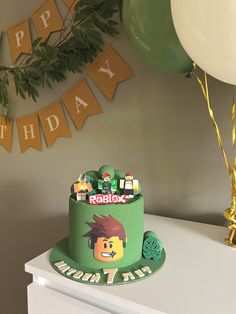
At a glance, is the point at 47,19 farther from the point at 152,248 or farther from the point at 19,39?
the point at 152,248

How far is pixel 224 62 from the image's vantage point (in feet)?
2.61

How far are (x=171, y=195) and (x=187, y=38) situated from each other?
653 millimetres

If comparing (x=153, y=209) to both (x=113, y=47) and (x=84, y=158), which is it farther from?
(x=113, y=47)

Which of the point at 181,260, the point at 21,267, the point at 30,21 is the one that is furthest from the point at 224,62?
the point at 21,267

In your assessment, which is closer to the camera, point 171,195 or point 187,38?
point 187,38

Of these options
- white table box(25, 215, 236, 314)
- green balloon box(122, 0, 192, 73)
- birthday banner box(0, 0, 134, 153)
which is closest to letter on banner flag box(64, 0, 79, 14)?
birthday banner box(0, 0, 134, 153)

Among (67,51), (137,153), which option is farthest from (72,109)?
(137,153)

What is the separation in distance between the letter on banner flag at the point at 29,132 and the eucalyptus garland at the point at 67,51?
95 millimetres

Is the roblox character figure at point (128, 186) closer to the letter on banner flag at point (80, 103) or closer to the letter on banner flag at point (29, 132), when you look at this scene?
the letter on banner flag at point (80, 103)

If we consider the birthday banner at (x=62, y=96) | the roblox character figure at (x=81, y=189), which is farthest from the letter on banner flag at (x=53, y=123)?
the roblox character figure at (x=81, y=189)

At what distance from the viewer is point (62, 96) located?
5.02 feet

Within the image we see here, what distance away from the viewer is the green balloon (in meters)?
0.93

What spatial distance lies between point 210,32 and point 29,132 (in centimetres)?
105

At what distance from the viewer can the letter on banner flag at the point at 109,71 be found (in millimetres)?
1360
